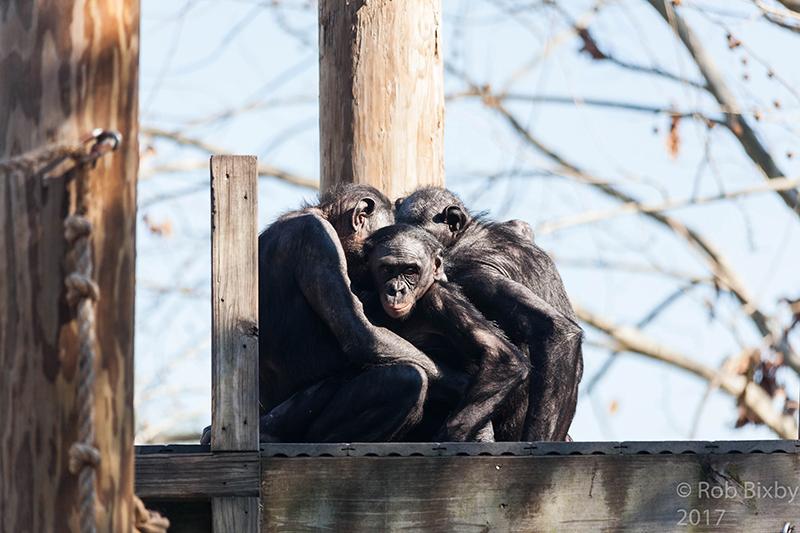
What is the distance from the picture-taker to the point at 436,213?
656 cm

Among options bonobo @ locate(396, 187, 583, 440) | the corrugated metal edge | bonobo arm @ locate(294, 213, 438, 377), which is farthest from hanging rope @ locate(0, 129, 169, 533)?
bonobo @ locate(396, 187, 583, 440)

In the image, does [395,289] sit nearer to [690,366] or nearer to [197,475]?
[197,475]

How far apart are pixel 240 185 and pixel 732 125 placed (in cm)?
983

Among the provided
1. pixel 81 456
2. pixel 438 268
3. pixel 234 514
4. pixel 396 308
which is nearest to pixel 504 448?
pixel 234 514

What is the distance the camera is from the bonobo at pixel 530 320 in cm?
584

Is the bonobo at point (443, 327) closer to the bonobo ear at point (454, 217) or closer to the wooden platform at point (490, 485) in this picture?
the bonobo ear at point (454, 217)

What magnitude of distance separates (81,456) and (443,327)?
9.87 ft

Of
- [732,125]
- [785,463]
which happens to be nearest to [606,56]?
[732,125]

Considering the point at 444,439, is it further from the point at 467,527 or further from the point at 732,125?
the point at 732,125

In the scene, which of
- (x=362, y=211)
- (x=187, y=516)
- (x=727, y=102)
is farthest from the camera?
(x=727, y=102)

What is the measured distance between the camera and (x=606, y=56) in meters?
13.5

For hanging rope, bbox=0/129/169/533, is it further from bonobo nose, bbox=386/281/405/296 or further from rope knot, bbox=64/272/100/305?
bonobo nose, bbox=386/281/405/296

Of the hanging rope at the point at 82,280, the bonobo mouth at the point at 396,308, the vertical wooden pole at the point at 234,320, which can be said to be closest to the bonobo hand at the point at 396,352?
the bonobo mouth at the point at 396,308

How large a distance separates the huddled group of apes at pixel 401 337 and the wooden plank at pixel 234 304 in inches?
43.8
